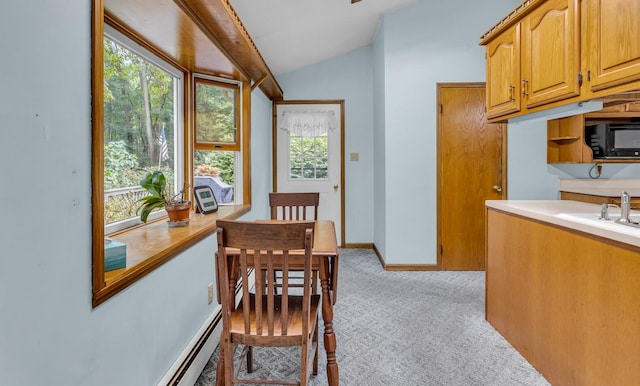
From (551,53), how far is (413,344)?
1899 mm

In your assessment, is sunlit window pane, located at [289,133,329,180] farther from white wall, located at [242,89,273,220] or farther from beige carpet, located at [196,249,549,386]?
beige carpet, located at [196,249,549,386]

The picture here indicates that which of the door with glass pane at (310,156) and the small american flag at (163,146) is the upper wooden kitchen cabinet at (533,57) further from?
the door with glass pane at (310,156)

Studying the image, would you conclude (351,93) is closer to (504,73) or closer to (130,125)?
(504,73)

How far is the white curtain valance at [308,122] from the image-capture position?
16.7 ft

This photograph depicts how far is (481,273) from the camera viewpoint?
4.01 m

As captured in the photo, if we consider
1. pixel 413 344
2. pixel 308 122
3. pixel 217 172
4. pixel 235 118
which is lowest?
pixel 413 344

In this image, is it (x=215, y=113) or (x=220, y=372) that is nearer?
(x=220, y=372)

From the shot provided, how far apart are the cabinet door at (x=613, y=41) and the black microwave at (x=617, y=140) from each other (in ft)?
7.32

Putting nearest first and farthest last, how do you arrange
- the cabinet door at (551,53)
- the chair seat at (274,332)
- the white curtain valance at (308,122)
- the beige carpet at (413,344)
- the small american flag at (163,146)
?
the chair seat at (274,332) < the cabinet door at (551,53) < the beige carpet at (413,344) < the small american flag at (163,146) < the white curtain valance at (308,122)

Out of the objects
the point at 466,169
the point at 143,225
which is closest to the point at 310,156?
the point at 466,169

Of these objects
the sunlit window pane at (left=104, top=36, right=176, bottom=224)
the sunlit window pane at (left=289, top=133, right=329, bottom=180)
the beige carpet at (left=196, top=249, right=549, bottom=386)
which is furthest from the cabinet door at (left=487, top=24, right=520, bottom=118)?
the sunlit window pane at (left=289, top=133, right=329, bottom=180)

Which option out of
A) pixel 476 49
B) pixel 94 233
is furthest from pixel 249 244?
pixel 476 49

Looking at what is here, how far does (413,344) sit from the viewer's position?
7.94 feet

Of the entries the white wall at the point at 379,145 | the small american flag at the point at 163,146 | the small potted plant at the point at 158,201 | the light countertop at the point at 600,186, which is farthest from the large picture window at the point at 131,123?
the light countertop at the point at 600,186
